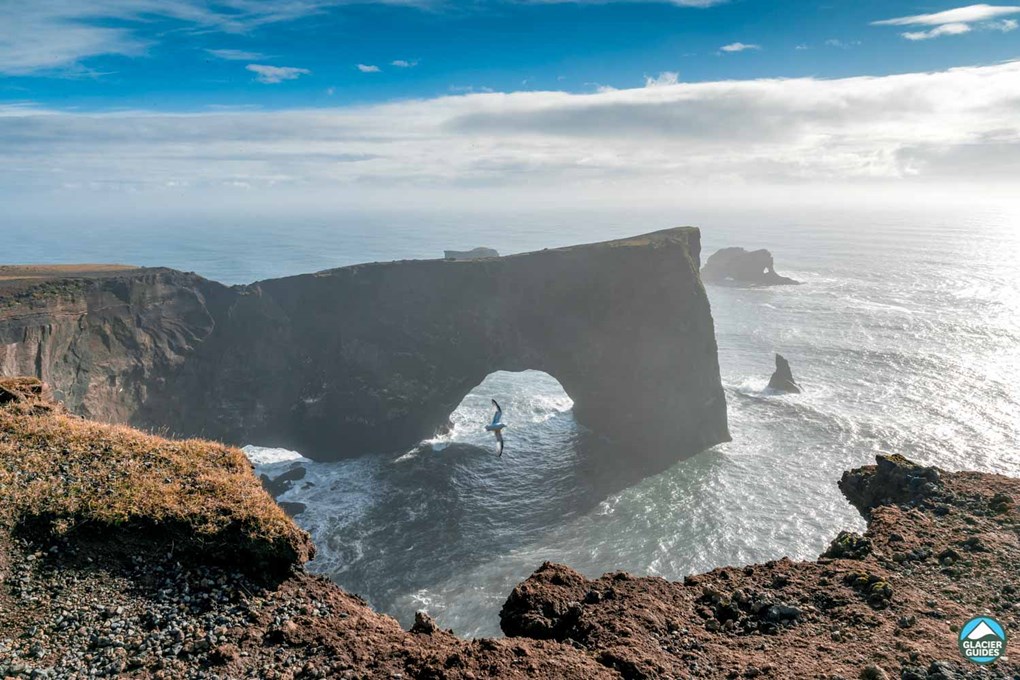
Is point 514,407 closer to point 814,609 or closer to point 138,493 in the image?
point 138,493

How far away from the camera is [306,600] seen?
1175 cm

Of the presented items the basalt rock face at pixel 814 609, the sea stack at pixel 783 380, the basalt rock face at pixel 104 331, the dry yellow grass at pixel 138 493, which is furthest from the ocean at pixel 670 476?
the dry yellow grass at pixel 138 493

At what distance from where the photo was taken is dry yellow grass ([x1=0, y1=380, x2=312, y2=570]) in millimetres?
12016

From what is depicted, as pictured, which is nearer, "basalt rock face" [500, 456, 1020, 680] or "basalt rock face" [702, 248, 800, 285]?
"basalt rock face" [500, 456, 1020, 680]

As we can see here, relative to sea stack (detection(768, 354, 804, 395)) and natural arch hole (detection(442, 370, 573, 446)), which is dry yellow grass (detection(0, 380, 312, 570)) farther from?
sea stack (detection(768, 354, 804, 395))

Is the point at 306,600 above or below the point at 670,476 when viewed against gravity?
above

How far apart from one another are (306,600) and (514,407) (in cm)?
5239

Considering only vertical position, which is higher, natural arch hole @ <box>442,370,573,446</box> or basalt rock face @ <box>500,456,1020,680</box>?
basalt rock face @ <box>500,456,1020,680</box>

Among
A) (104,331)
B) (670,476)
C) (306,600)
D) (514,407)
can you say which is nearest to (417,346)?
(514,407)

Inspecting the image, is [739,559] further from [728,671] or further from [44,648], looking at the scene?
[44,648]

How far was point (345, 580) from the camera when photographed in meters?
34.7

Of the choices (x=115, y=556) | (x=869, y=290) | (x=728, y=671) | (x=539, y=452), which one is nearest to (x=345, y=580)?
(x=539, y=452)

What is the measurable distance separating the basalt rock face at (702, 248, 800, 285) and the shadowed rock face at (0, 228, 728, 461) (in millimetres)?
82062

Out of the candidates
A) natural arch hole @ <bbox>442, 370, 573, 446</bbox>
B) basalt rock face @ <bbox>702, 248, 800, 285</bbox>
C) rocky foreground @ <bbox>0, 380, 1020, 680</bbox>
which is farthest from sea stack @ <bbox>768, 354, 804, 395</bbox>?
basalt rock face @ <bbox>702, 248, 800, 285</bbox>
